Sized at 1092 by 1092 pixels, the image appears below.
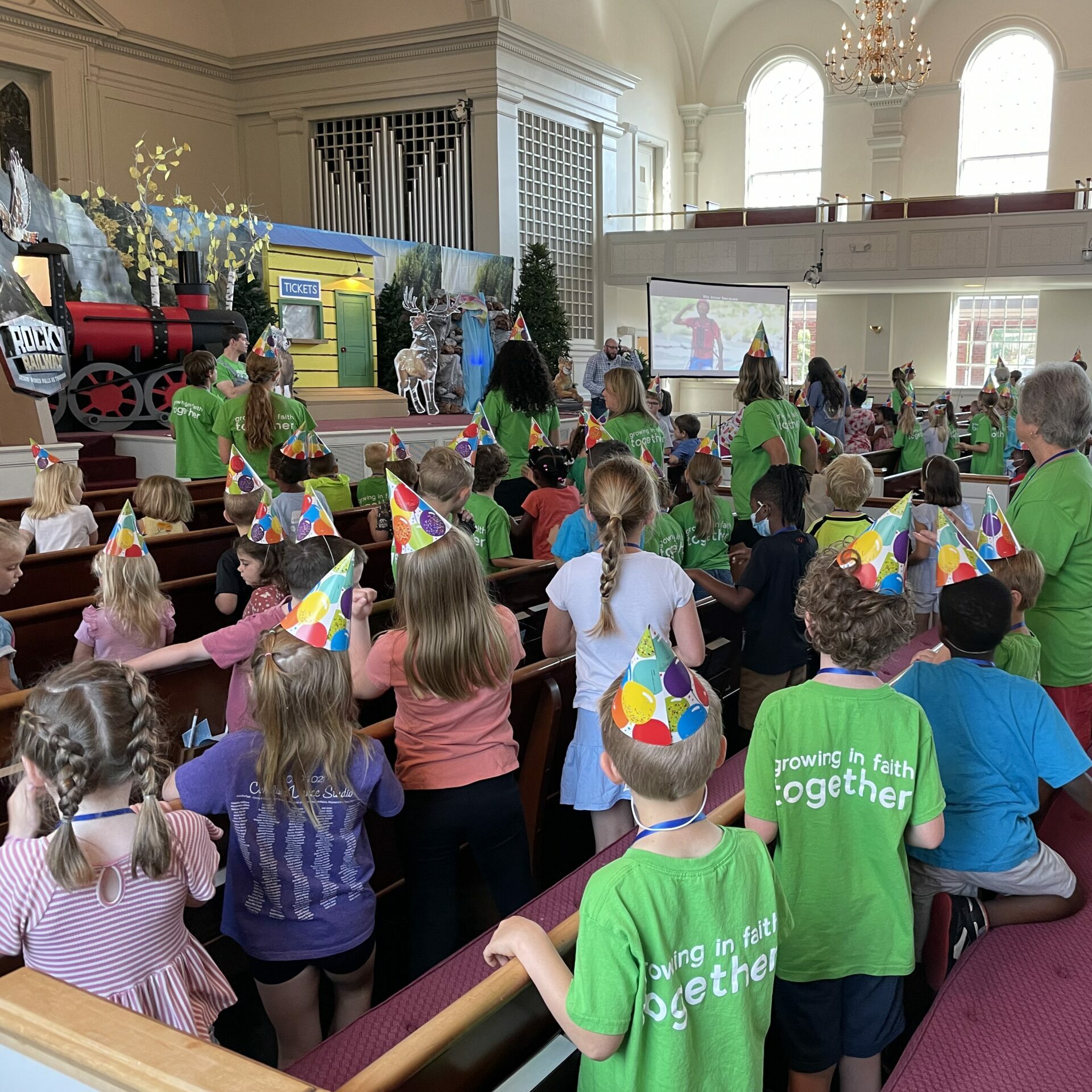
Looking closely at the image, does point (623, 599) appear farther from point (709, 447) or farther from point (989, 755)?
point (709, 447)

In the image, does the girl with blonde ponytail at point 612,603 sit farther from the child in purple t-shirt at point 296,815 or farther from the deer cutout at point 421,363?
the deer cutout at point 421,363

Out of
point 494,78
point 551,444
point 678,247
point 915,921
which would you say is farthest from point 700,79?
point 915,921

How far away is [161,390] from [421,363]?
14.2ft

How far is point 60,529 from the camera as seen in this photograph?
4.13 metres

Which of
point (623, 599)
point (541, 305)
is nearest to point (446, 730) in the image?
point (623, 599)

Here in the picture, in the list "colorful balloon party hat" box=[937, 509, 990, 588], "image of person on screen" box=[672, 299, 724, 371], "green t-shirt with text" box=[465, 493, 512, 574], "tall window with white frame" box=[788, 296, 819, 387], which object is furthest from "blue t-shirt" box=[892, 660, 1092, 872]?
"tall window with white frame" box=[788, 296, 819, 387]

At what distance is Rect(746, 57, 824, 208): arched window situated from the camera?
63.5 ft

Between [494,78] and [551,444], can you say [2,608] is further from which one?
[494,78]

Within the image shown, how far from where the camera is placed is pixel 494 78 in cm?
1501

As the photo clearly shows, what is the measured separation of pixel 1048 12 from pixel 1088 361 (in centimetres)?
575

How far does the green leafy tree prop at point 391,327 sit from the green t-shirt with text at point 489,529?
9983 millimetres

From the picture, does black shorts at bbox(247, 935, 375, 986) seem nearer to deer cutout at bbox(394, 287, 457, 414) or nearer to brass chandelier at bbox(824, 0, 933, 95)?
deer cutout at bbox(394, 287, 457, 414)

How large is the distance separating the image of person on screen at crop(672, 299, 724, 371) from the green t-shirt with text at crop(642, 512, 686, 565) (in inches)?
477

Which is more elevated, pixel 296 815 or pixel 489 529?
pixel 489 529
